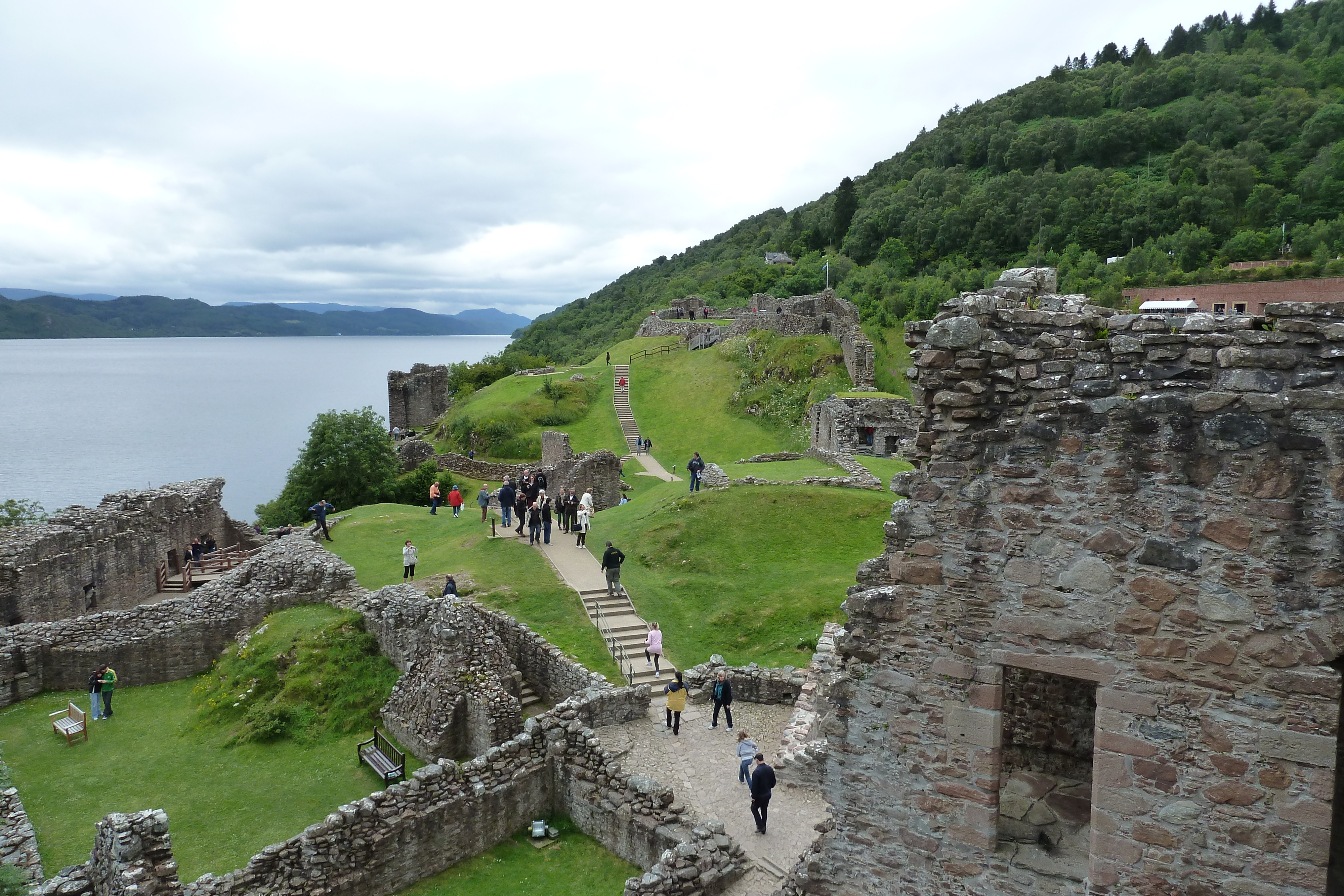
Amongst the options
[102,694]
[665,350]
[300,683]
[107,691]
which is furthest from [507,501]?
[665,350]

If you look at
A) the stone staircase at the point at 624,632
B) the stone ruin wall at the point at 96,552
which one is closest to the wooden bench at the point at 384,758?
the stone staircase at the point at 624,632

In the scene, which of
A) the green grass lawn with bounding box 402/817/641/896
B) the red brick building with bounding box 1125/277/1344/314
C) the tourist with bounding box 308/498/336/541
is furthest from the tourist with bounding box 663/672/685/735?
Result: the red brick building with bounding box 1125/277/1344/314

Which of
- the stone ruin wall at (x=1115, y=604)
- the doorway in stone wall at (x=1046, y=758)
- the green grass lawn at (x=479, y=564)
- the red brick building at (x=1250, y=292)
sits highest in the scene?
the red brick building at (x=1250, y=292)

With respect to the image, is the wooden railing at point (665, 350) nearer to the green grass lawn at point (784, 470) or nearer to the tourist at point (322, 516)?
the green grass lawn at point (784, 470)

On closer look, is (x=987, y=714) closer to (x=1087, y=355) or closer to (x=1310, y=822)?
(x=1310, y=822)

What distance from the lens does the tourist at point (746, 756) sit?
1326 cm

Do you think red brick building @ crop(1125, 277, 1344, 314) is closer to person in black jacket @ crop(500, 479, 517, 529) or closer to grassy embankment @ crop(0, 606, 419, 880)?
person in black jacket @ crop(500, 479, 517, 529)

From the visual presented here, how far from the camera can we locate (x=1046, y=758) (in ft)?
28.9

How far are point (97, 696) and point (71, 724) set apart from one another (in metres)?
1.00

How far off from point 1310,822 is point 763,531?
1797 cm

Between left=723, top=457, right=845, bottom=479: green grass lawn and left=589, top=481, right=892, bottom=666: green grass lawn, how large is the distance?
3141 mm

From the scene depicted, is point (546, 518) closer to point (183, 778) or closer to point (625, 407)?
point (183, 778)

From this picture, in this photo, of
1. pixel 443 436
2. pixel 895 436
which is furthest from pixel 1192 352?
pixel 443 436

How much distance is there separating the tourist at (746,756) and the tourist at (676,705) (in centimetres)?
187
